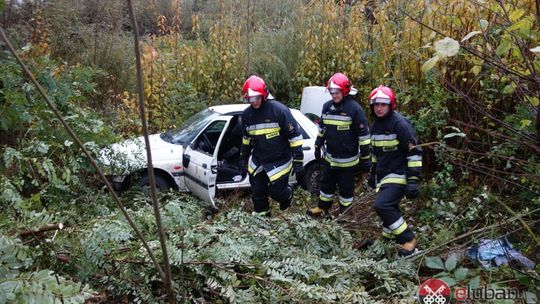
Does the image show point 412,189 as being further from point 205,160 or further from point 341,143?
point 205,160

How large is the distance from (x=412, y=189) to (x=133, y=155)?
11.4 feet

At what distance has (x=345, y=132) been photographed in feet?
18.5

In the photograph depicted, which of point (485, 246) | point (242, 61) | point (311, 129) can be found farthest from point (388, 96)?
point (242, 61)

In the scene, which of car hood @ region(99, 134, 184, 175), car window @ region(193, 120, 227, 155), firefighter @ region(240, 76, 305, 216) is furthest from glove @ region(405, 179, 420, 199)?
car hood @ region(99, 134, 184, 175)

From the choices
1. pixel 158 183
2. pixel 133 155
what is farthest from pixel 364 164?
pixel 133 155

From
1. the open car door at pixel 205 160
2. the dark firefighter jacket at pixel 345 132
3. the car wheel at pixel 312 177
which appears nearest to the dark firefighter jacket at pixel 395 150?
the dark firefighter jacket at pixel 345 132

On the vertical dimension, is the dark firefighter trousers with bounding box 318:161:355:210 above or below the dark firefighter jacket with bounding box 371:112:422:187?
below

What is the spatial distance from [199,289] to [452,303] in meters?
1.65

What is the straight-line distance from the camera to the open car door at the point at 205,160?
19.9 feet

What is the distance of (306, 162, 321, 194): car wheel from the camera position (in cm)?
714

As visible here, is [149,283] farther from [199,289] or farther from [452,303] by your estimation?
[452,303]

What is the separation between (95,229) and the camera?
306cm

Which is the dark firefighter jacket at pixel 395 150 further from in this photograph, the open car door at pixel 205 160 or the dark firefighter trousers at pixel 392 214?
the open car door at pixel 205 160

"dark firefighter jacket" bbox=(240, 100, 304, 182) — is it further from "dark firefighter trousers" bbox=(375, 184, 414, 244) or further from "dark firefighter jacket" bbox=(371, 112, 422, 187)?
"dark firefighter trousers" bbox=(375, 184, 414, 244)
